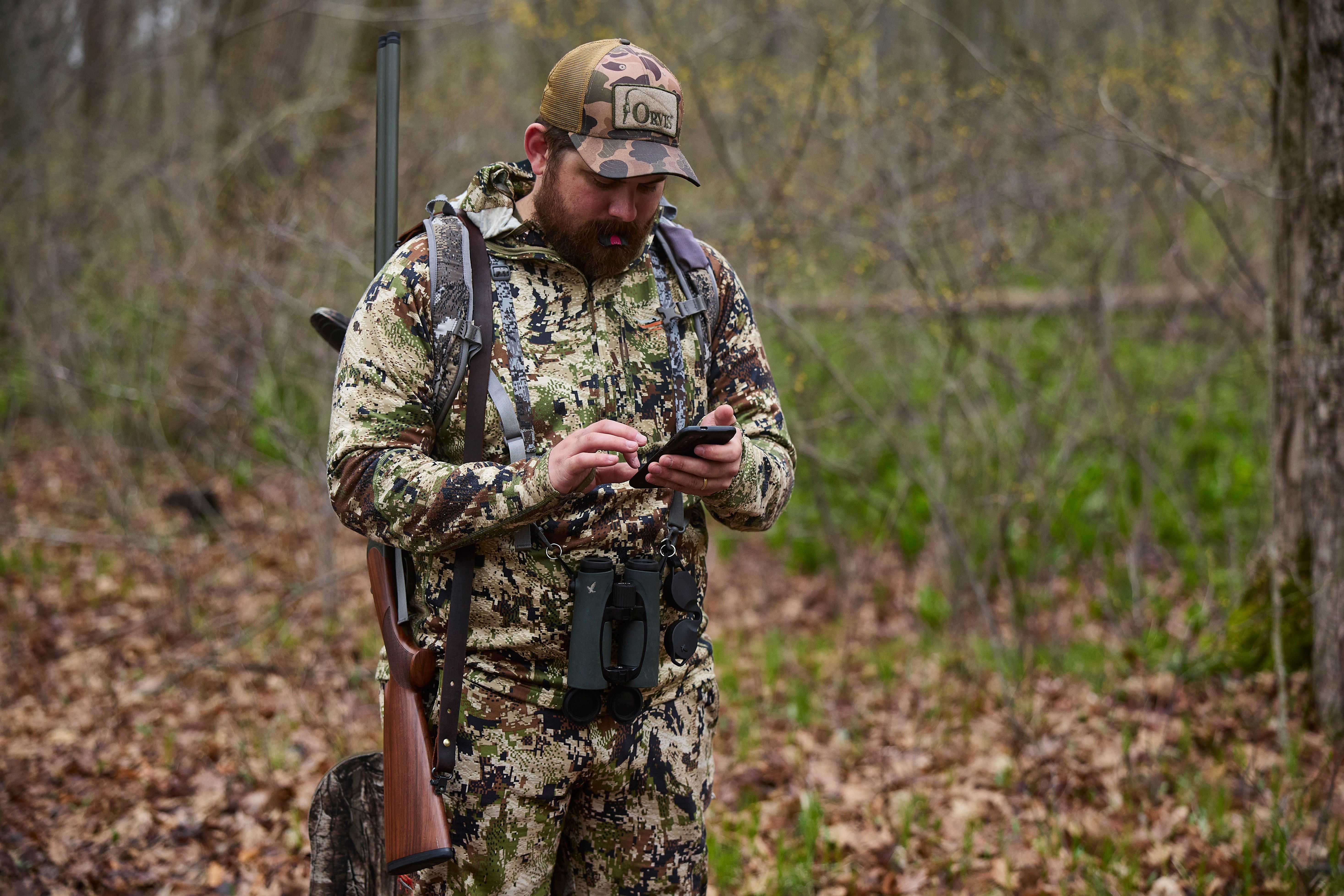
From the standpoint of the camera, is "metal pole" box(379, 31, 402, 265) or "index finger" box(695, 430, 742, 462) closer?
"index finger" box(695, 430, 742, 462)

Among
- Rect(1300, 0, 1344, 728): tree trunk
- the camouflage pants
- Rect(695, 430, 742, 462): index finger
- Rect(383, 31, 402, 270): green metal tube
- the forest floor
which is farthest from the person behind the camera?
Rect(1300, 0, 1344, 728): tree trunk

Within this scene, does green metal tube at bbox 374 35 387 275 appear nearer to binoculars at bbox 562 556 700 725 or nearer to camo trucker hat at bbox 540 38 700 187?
camo trucker hat at bbox 540 38 700 187

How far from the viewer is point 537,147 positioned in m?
2.16

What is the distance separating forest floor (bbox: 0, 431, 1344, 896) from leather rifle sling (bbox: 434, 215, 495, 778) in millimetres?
1634

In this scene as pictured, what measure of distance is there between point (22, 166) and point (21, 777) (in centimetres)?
511

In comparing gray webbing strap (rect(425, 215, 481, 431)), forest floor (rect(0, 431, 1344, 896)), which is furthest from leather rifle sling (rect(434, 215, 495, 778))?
forest floor (rect(0, 431, 1344, 896))

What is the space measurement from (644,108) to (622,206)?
198mm

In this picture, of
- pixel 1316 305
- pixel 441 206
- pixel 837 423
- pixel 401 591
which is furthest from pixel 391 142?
pixel 837 423

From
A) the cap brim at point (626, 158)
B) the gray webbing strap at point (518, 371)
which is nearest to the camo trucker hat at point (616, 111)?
the cap brim at point (626, 158)

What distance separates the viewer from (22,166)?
7297 millimetres

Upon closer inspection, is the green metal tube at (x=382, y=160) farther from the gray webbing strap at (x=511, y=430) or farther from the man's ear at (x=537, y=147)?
the gray webbing strap at (x=511, y=430)

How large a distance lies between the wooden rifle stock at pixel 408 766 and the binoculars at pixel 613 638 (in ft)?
0.97

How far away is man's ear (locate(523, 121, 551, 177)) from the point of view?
212 cm

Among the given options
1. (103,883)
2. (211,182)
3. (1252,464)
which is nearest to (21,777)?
(103,883)
